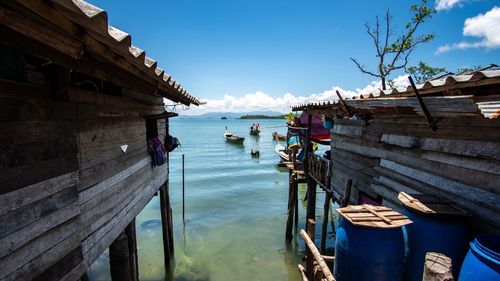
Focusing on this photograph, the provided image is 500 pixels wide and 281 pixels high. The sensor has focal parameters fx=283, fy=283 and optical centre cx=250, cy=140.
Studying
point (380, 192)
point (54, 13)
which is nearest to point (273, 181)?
point (380, 192)

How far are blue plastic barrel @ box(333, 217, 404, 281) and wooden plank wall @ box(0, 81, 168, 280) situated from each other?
360cm

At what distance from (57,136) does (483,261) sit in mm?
4570

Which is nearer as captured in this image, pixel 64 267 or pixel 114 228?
pixel 64 267

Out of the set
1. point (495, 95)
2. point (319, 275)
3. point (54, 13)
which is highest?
point (54, 13)

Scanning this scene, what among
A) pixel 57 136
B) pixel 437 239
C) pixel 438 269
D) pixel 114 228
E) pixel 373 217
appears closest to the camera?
pixel 438 269

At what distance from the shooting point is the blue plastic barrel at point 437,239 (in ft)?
11.5

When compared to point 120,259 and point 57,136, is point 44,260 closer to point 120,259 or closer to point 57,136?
point 57,136

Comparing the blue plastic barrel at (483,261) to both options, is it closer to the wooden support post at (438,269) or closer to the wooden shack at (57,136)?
the wooden support post at (438,269)

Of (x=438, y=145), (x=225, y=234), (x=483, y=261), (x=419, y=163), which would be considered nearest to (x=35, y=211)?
(x=483, y=261)

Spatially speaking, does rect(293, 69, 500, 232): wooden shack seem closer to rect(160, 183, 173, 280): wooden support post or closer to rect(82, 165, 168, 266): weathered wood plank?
rect(82, 165, 168, 266): weathered wood plank

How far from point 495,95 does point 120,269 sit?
677 cm

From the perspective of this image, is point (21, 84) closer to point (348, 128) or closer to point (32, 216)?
point (32, 216)

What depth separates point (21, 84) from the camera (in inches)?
106

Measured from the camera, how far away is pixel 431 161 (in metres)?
4.63
